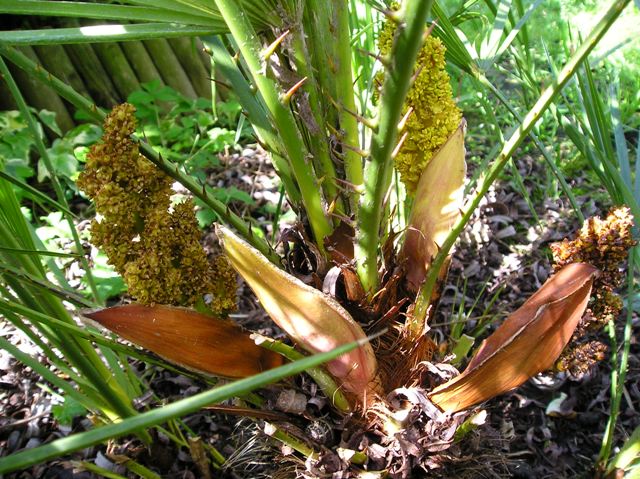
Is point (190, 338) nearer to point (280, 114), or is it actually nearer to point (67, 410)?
point (280, 114)

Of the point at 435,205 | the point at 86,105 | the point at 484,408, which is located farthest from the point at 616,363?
the point at 86,105

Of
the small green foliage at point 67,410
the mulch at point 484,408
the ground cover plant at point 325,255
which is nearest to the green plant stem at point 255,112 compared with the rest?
the ground cover plant at point 325,255

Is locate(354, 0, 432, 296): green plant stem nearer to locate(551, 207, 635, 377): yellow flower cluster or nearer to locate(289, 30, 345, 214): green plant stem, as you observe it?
locate(289, 30, 345, 214): green plant stem

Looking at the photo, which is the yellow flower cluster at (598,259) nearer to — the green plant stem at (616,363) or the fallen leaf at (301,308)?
the green plant stem at (616,363)

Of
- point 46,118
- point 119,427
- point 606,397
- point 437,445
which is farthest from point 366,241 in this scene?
point 46,118

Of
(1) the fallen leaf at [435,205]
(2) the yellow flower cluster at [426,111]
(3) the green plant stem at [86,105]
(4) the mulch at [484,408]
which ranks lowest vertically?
(4) the mulch at [484,408]

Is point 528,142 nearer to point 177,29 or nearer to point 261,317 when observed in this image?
point 261,317
